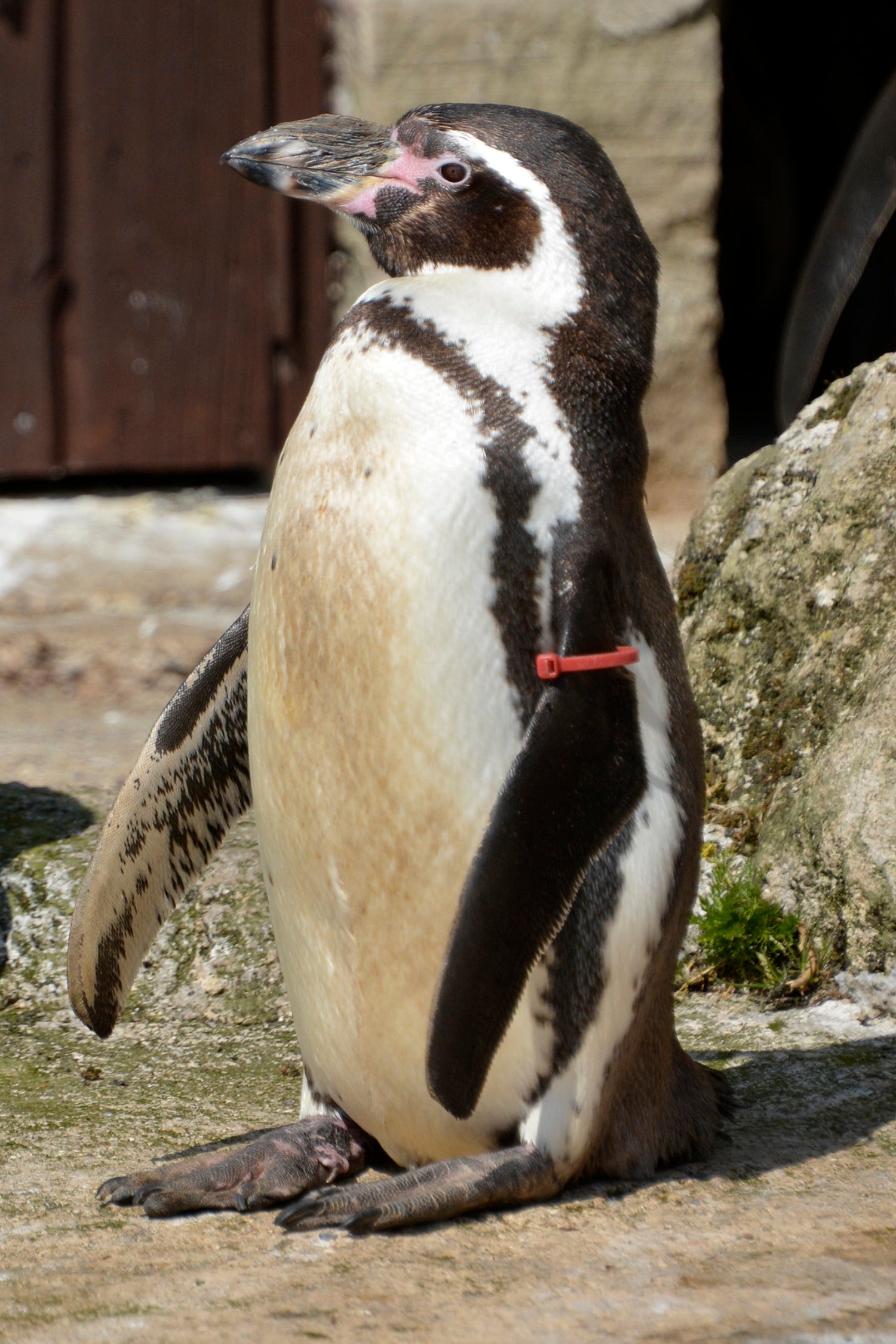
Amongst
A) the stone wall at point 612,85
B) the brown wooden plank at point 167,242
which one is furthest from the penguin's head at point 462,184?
the brown wooden plank at point 167,242

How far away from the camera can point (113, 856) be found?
2.35 meters

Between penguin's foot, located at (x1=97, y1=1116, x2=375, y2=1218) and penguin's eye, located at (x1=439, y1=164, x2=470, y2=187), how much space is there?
1.30 meters

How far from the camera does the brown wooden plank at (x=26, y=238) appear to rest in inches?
214

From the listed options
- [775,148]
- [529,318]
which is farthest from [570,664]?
[775,148]

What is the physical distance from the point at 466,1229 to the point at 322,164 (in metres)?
1.45

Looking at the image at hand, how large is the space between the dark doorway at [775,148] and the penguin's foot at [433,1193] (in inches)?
252

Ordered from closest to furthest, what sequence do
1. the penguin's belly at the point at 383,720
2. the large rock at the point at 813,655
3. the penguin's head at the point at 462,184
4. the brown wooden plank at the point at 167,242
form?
the penguin's belly at the point at 383,720 → the penguin's head at the point at 462,184 → the large rock at the point at 813,655 → the brown wooden plank at the point at 167,242

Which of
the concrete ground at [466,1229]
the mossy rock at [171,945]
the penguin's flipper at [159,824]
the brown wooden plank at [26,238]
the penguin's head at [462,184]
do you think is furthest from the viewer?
the brown wooden plank at [26,238]

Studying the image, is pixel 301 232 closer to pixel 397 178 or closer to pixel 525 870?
pixel 397 178

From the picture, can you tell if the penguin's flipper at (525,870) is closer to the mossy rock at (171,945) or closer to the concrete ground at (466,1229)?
the concrete ground at (466,1229)

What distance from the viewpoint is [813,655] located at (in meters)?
2.84

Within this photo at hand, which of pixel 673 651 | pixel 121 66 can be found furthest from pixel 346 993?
pixel 121 66

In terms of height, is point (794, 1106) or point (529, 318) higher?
point (529, 318)

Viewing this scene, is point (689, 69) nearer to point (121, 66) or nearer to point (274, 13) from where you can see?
point (274, 13)
